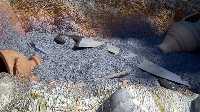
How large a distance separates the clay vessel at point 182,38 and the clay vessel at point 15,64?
1.64 meters

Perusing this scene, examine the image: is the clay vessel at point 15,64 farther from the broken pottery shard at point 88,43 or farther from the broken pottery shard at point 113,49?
the broken pottery shard at point 113,49

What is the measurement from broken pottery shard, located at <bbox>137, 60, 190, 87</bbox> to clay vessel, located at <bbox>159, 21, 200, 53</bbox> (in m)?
0.49

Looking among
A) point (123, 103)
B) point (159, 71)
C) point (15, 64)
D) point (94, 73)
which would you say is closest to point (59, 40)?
point (94, 73)

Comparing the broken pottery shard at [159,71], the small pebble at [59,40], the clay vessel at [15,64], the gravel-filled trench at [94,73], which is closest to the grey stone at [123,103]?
the gravel-filled trench at [94,73]

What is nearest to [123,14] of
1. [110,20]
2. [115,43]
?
[110,20]

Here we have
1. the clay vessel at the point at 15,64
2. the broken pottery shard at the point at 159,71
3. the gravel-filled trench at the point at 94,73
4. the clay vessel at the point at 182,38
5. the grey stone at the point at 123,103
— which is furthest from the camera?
the clay vessel at the point at 182,38

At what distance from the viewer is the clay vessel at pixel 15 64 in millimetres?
3236

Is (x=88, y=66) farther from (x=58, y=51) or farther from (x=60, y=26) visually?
(x=60, y=26)

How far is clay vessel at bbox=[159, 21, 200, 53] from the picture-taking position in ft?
14.3

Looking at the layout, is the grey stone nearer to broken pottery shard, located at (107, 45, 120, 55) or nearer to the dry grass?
broken pottery shard, located at (107, 45, 120, 55)

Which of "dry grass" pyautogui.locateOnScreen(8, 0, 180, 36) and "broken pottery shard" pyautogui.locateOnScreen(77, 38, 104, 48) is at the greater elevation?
"dry grass" pyautogui.locateOnScreen(8, 0, 180, 36)

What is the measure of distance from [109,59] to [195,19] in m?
1.33

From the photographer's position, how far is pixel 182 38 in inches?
173

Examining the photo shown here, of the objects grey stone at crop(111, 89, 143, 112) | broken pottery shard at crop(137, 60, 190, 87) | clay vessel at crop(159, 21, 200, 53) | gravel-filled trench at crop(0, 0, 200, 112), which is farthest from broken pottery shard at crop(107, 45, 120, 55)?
grey stone at crop(111, 89, 143, 112)
